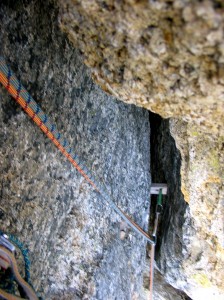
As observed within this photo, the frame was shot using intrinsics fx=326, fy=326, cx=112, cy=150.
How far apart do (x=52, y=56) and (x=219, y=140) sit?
4.02ft

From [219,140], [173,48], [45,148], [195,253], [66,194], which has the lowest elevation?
[195,253]

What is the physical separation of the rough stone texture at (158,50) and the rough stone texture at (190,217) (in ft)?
2.58

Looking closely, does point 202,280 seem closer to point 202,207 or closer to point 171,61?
point 202,207

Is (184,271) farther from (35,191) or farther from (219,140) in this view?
(35,191)

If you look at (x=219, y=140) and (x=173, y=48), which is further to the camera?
(x=219, y=140)

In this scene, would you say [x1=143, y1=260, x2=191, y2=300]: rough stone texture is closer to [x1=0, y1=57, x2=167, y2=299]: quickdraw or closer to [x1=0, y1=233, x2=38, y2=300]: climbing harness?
[x1=0, y1=57, x2=167, y2=299]: quickdraw

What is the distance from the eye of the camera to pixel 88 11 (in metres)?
1.33

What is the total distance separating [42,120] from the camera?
1.79 meters

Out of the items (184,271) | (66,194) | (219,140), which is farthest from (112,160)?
(184,271)

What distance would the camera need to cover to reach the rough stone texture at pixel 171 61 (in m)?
1.13

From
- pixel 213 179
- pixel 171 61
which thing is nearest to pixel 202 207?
pixel 213 179

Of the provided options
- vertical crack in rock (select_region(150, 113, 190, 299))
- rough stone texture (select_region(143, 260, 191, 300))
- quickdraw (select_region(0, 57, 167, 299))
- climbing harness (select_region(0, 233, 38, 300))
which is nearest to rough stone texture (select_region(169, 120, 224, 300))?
vertical crack in rock (select_region(150, 113, 190, 299))

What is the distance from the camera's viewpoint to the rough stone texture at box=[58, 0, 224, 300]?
1.13 meters

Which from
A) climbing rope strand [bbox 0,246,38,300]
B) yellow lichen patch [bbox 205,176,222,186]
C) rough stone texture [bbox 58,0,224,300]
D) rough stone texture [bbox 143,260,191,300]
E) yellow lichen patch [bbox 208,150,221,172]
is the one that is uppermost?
rough stone texture [bbox 58,0,224,300]
